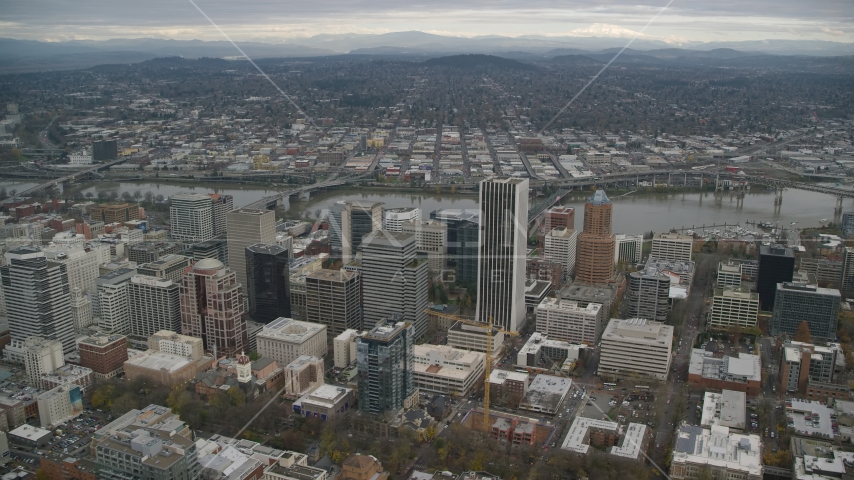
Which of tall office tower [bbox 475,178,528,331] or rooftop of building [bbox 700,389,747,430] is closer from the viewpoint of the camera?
rooftop of building [bbox 700,389,747,430]

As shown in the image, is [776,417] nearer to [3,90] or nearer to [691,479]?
[691,479]

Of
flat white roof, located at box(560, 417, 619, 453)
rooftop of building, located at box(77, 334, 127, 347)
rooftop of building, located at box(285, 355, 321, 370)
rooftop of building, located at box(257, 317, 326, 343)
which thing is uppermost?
rooftop of building, located at box(77, 334, 127, 347)

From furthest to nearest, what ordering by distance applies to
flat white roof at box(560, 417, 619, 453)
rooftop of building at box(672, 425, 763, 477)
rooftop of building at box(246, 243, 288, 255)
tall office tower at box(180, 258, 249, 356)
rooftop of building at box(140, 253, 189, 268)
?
rooftop of building at box(246, 243, 288, 255)
rooftop of building at box(140, 253, 189, 268)
tall office tower at box(180, 258, 249, 356)
flat white roof at box(560, 417, 619, 453)
rooftop of building at box(672, 425, 763, 477)

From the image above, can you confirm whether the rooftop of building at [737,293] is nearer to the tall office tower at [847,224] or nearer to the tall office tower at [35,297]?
the tall office tower at [847,224]

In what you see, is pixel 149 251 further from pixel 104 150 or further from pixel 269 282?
pixel 104 150

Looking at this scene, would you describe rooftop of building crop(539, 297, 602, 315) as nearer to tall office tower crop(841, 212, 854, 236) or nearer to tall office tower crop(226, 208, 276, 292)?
tall office tower crop(226, 208, 276, 292)

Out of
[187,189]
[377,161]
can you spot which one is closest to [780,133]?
[377,161]

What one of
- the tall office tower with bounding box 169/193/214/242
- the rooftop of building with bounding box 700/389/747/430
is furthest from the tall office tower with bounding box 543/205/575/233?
the tall office tower with bounding box 169/193/214/242
